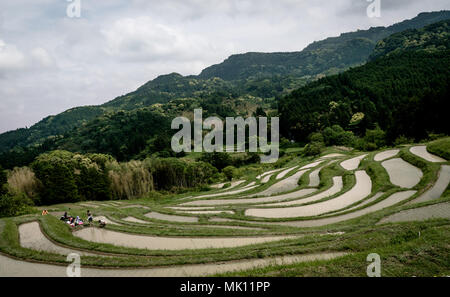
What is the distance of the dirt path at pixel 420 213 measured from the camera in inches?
463

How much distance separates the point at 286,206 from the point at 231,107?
14081 cm

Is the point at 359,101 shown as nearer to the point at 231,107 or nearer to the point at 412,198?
the point at 412,198

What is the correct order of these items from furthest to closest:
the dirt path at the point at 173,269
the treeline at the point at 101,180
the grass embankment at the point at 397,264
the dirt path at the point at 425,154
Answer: the treeline at the point at 101,180, the dirt path at the point at 425,154, the dirt path at the point at 173,269, the grass embankment at the point at 397,264

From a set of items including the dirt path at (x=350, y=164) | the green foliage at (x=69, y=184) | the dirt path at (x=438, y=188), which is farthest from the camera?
the green foliage at (x=69, y=184)

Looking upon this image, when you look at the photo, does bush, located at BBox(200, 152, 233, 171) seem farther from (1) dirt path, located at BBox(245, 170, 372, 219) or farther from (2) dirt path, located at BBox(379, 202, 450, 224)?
(2) dirt path, located at BBox(379, 202, 450, 224)

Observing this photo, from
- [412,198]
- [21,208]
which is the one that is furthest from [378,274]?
[21,208]

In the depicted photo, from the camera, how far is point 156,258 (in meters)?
9.75

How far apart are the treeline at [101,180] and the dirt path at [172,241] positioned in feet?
94.8

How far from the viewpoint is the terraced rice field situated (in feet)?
29.3

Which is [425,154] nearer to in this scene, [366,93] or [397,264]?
[397,264]

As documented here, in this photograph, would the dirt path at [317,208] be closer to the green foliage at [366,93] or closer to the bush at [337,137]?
the bush at [337,137]

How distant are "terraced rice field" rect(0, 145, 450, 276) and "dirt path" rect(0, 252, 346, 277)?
0.04 meters

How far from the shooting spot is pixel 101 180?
4631 cm

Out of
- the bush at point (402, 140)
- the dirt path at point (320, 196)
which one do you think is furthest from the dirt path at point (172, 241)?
the bush at point (402, 140)
